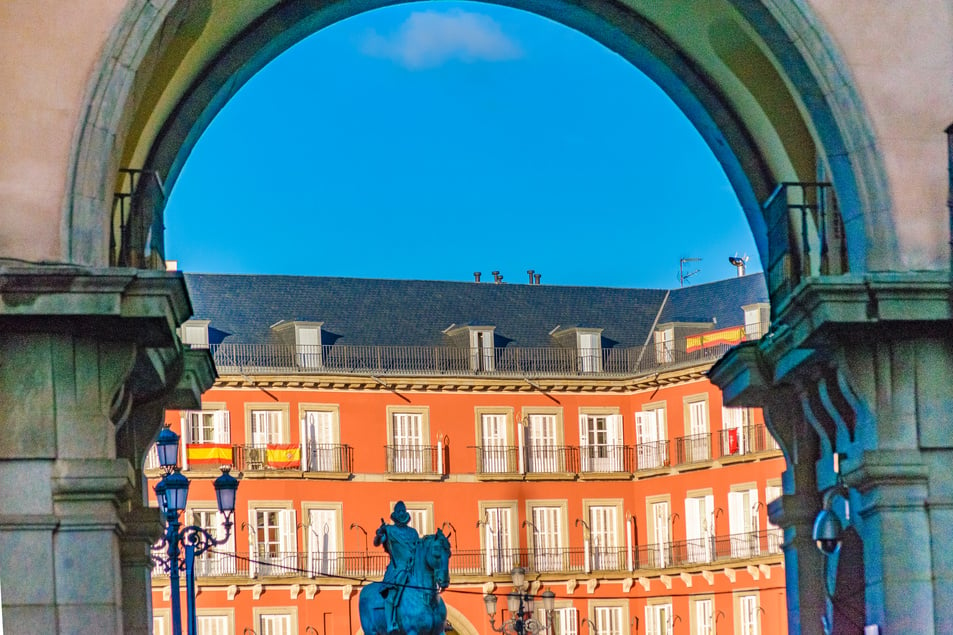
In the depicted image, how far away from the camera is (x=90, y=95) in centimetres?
1498

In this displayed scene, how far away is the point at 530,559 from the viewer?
62844mm

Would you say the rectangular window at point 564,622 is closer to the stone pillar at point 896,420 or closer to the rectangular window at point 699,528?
the rectangular window at point 699,528

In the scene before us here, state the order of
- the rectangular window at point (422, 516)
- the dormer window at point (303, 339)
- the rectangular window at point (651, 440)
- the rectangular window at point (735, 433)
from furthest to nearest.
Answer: the rectangular window at point (651, 440) → the rectangular window at point (422, 516) → the dormer window at point (303, 339) → the rectangular window at point (735, 433)

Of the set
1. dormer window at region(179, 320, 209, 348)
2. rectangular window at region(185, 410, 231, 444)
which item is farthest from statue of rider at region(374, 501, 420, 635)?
dormer window at region(179, 320, 209, 348)

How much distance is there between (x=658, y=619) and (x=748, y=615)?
3734 millimetres

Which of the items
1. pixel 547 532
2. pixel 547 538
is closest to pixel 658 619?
pixel 547 538

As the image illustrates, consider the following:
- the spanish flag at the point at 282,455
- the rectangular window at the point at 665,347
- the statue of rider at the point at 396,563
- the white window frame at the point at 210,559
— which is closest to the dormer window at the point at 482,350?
the rectangular window at the point at 665,347

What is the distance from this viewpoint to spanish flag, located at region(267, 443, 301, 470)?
59.9 meters

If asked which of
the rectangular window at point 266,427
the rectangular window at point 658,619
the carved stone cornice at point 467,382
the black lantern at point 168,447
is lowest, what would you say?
the rectangular window at point 658,619

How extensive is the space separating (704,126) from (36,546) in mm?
7939

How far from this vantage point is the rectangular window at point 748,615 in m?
60.1

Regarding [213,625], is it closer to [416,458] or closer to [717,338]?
[416,458]

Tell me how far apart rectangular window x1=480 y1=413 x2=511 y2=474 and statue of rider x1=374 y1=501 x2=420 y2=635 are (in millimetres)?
39189

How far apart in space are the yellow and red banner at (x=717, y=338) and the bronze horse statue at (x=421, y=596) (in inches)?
1535
